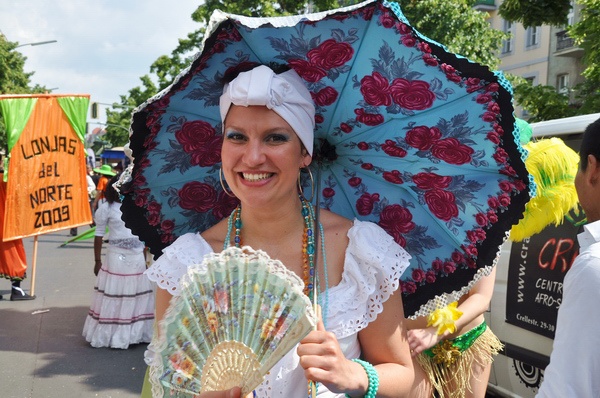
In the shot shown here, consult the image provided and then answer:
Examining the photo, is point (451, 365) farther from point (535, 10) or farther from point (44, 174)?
point (535, 10)

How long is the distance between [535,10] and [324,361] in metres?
9.80

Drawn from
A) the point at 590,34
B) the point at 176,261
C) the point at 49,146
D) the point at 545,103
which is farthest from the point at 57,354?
the point at 545,103

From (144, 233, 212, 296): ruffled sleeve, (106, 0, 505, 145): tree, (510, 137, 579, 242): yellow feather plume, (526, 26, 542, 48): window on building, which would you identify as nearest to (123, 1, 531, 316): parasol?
(144, 233, 212, 296): ruffled sleeve

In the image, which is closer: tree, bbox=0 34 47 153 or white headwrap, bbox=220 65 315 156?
white headwrap, bbox=220 65 315 156

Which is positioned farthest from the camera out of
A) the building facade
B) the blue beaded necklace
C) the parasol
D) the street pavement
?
the building facade

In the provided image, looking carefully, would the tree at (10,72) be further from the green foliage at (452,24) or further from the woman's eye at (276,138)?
the woman's eye at (276,138)

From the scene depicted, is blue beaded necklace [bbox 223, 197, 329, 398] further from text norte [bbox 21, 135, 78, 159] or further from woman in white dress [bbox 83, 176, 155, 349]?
text norte [bbox 21, 135, 78, 159]

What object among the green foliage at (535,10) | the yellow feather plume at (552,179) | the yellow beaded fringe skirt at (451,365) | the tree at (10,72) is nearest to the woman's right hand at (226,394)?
the yellow beaded fringe skirt at (451,365)

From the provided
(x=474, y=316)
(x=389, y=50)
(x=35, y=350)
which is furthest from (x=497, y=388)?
(x=35, y=350)

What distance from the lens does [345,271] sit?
212 centimetres

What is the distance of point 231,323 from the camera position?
1.68 meters

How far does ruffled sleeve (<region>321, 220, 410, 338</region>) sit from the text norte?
7.98 m

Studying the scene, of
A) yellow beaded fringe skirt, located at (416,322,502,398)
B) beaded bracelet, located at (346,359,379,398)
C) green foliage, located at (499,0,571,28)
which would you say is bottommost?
yellow beaded fringe skirt, located at (416,322,502,398)

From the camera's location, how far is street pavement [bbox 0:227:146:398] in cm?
634
